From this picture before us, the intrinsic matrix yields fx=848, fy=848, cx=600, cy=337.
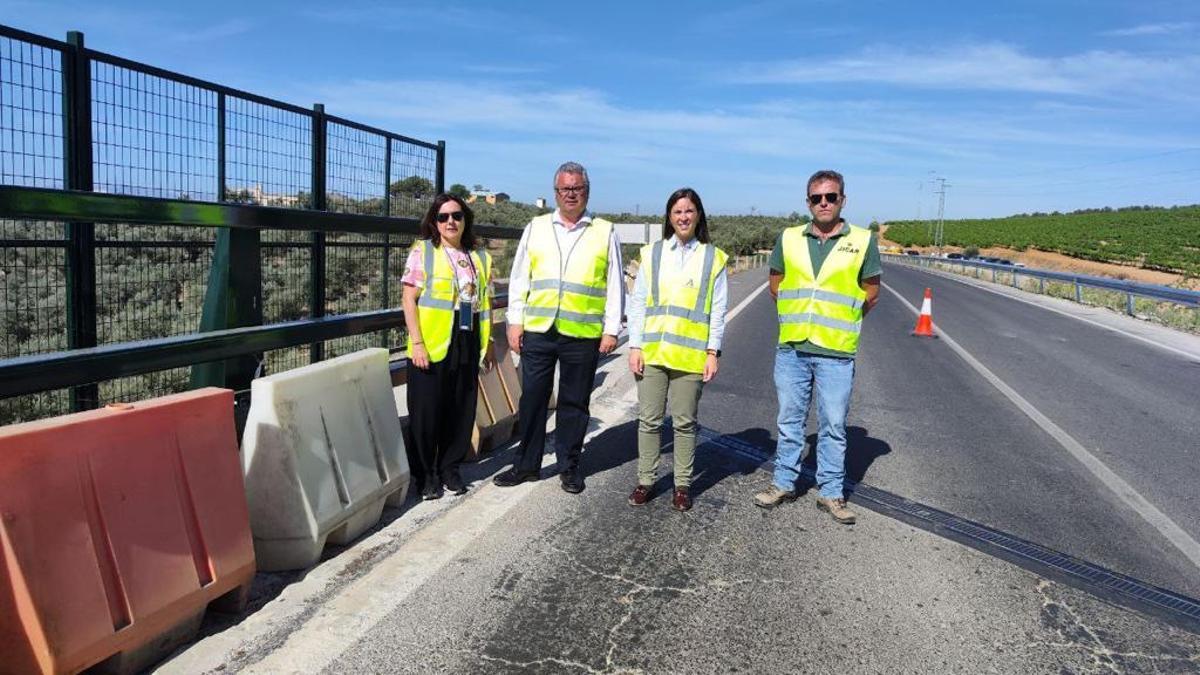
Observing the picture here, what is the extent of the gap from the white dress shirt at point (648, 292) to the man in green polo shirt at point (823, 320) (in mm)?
377

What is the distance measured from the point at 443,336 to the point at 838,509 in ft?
8.21

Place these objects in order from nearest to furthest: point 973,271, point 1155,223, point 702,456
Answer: point 702,456, point 973,271, point 1155,223

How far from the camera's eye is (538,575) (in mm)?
3910

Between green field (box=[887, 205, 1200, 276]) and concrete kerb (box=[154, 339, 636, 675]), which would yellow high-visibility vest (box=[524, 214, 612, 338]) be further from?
green field (box=[887, 205, 1200, 276])

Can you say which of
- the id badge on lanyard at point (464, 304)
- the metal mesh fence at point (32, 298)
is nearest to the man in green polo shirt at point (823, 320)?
the id badge on lanyard at point (464, 304)

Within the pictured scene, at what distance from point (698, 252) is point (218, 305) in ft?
8.48

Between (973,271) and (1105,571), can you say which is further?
(973,271)

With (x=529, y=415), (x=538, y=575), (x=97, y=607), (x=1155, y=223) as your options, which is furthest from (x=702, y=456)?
(x=1155, y=223)

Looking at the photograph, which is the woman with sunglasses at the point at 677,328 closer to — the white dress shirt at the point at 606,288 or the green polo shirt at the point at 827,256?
the white dress shirt at the point at 606,288

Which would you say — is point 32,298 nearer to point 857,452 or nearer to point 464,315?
point 464,315

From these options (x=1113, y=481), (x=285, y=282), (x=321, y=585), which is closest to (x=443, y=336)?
(x=321, y=585)

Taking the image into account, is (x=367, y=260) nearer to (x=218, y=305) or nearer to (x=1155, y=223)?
(x=218, y=305)

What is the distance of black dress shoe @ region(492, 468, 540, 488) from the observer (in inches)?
207

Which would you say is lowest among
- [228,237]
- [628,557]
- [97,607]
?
[628,557]
